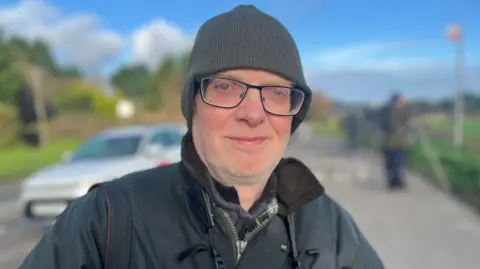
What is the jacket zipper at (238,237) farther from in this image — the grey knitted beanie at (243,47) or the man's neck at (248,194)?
the grey knitted beanie at (243,47)

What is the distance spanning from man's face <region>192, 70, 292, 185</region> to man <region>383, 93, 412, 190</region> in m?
11.0

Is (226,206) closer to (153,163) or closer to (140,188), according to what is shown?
(140,188)

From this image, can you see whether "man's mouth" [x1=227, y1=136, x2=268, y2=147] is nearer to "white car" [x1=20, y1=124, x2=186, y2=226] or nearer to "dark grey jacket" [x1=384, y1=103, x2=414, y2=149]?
"white car" [x1=20, y1=124, x2=186, y2=226]

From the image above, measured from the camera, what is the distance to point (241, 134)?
170cm

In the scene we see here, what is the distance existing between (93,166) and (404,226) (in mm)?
4736

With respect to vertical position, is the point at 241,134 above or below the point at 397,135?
above

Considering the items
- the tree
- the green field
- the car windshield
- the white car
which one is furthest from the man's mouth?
the tree

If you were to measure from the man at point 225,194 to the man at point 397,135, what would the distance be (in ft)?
35.7

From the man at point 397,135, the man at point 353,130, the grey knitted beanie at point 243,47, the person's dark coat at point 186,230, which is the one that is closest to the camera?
the person's dark coat at point 186,230

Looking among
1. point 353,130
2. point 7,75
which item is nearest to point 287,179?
point 353,130

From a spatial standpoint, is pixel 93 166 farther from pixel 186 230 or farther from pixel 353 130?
pixel 353 130

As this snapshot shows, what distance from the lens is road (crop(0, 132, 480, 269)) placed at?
21.6 feet

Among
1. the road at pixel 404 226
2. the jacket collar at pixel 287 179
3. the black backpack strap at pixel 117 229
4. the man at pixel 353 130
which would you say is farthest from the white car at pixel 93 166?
the man at pixel 353 130

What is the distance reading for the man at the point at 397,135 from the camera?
12.3 m
